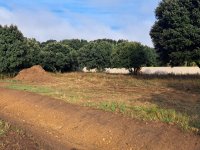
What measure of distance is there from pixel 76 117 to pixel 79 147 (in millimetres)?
3423

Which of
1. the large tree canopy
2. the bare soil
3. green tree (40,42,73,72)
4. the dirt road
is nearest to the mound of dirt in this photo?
the large tree canopy

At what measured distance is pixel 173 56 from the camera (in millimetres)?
34562

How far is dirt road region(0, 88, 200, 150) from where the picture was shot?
1166 cm

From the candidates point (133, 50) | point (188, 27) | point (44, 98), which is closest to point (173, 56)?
point (188, 27)

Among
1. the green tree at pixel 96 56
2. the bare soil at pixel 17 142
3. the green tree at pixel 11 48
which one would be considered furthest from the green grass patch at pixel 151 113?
the green tree at pixel 96 56

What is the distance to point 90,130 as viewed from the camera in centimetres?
1443

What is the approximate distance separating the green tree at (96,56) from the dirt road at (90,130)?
160 ft

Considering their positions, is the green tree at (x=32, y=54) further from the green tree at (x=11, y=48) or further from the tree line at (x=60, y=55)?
the green tree at (x=11, y=48)

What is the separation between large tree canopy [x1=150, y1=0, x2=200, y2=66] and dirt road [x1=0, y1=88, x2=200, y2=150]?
52.2 feet

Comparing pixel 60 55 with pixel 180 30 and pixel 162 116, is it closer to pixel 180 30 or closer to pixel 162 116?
pixel 180 30

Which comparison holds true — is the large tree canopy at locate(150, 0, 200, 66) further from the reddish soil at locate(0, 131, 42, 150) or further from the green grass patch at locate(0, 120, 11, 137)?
the reddish soil at locate(0, 131, 42, 150)

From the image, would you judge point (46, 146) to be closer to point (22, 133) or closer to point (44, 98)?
point (22, 133)

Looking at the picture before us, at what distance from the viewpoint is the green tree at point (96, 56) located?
69.4 meters

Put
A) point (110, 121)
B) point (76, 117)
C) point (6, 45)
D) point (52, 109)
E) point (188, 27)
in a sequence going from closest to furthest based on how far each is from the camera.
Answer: point (110, 121) → point (76, 117) → point (52, 109) → point (188, 27) → point (6, 45)
